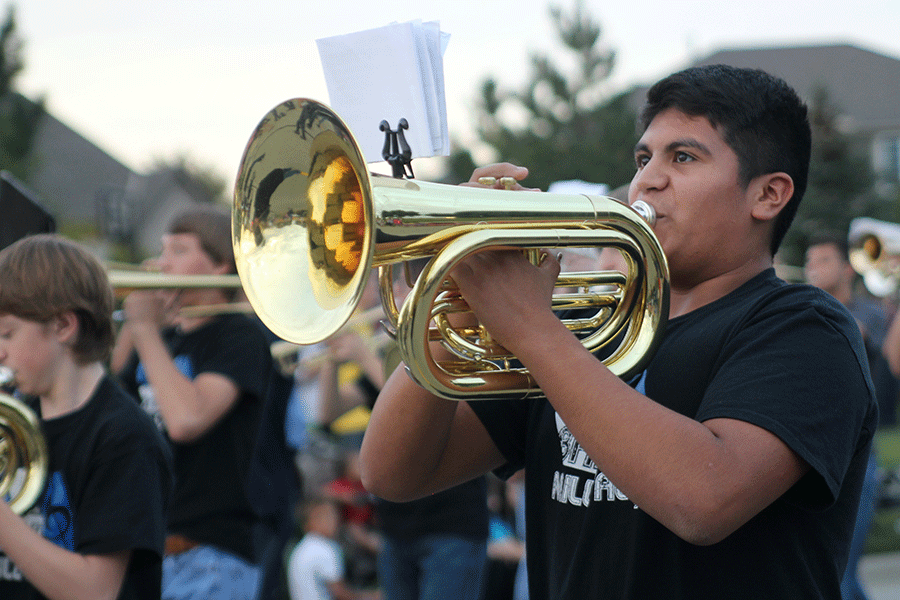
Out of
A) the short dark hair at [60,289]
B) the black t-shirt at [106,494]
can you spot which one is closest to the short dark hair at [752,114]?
the black t-shirt at [106,494]

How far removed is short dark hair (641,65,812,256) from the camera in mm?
1784

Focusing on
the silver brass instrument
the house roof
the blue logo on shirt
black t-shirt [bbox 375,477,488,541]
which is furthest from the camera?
the house roof

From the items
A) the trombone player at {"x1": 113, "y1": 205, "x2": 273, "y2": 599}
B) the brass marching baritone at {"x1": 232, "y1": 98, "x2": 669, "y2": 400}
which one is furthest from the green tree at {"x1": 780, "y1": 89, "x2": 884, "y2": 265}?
the brass marching baritone at {"x1": 232, "y1": 98, "x2": 669, "y2": 400}

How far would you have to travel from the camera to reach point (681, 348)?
1.73 metres

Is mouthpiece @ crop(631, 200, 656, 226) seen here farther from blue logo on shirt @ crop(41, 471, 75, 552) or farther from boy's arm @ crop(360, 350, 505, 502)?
blue logo on shirt @ crop(41, 471, 75, 552)

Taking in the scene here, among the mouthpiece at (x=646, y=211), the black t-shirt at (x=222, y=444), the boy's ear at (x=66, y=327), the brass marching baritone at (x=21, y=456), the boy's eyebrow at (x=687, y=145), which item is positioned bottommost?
the black t-shirt at (x=222, y=444)

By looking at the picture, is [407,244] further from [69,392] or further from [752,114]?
[69,392]

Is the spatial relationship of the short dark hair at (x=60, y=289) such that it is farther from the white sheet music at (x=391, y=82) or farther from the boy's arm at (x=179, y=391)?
the white sheet music at (x=391, y=82)

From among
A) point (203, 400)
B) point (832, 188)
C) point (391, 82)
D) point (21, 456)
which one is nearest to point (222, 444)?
point (203, 400)

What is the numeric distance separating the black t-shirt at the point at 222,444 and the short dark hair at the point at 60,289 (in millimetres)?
891

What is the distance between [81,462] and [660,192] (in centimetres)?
158

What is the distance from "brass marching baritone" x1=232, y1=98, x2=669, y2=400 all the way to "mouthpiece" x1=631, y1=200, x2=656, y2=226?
105 mm

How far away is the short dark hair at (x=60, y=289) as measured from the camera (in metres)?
2.48

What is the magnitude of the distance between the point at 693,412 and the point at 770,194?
476mm
